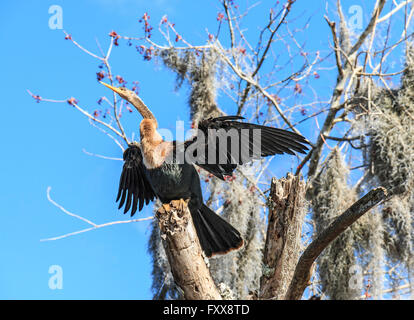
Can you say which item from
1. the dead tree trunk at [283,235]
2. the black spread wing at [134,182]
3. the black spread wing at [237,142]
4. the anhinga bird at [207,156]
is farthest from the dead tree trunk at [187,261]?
the black spread wing at [134,182]

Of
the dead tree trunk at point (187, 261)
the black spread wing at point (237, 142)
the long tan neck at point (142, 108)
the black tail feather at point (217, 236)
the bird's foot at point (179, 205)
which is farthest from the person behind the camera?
the long tan neck at point (142, 108)

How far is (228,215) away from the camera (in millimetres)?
5160

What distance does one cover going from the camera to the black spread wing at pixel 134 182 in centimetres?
372

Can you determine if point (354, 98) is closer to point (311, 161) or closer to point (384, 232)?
point (311, 161)

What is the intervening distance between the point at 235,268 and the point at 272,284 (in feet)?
6.65

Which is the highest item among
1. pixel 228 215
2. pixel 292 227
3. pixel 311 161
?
pixel 311 161

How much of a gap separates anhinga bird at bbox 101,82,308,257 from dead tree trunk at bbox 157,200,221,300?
1.56ft

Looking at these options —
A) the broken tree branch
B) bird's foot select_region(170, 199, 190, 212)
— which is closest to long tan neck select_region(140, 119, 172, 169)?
bird's foot select_region(170, 199, 190, 212)

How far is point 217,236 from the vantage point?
11.3 feet

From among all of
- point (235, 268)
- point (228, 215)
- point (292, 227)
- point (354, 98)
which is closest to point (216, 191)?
point (228, 215)

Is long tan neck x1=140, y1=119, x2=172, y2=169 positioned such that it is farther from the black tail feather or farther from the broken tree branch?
the broken tree branch

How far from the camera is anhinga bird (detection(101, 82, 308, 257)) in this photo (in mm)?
3092

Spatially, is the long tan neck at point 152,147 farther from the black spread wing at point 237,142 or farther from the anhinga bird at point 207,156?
the black spread wing at point 237,142

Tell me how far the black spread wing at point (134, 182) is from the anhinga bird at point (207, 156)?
0.34m
